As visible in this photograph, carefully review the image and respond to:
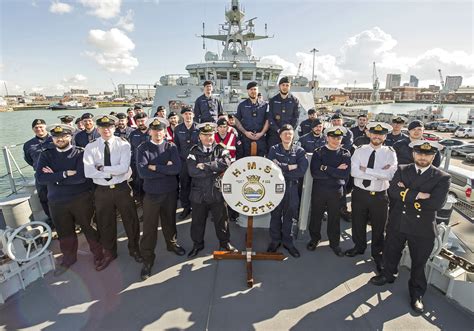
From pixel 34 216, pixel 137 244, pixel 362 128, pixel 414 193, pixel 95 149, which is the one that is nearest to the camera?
pixel 414 193

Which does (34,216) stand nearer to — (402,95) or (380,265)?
(380,265)

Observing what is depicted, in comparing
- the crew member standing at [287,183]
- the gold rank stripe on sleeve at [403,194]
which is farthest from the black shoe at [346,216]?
the gold rank stripe on sleeve at [403,194]

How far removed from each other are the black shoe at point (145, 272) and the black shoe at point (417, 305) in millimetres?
2801

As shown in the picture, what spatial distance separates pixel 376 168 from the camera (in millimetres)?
3123

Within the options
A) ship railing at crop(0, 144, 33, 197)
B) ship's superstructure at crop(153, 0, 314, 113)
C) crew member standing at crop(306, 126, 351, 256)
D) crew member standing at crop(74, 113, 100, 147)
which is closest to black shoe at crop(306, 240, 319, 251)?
crew member standing at crop(306, 126, 351, 256)

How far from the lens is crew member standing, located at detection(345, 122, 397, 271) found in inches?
122

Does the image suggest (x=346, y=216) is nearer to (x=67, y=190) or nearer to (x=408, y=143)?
(x=408, y=143)

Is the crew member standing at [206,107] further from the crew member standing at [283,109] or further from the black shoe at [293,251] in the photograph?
the black shoe at [293,251]

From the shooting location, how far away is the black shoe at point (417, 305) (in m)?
2.50

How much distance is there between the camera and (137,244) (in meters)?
3.43

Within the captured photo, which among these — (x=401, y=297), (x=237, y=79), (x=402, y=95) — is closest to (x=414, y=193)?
(x=401, y=297)

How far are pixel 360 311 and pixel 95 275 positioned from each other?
115 inches

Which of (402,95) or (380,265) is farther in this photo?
(402,95)

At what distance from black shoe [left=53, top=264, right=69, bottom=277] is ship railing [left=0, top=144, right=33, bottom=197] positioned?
196 cm
